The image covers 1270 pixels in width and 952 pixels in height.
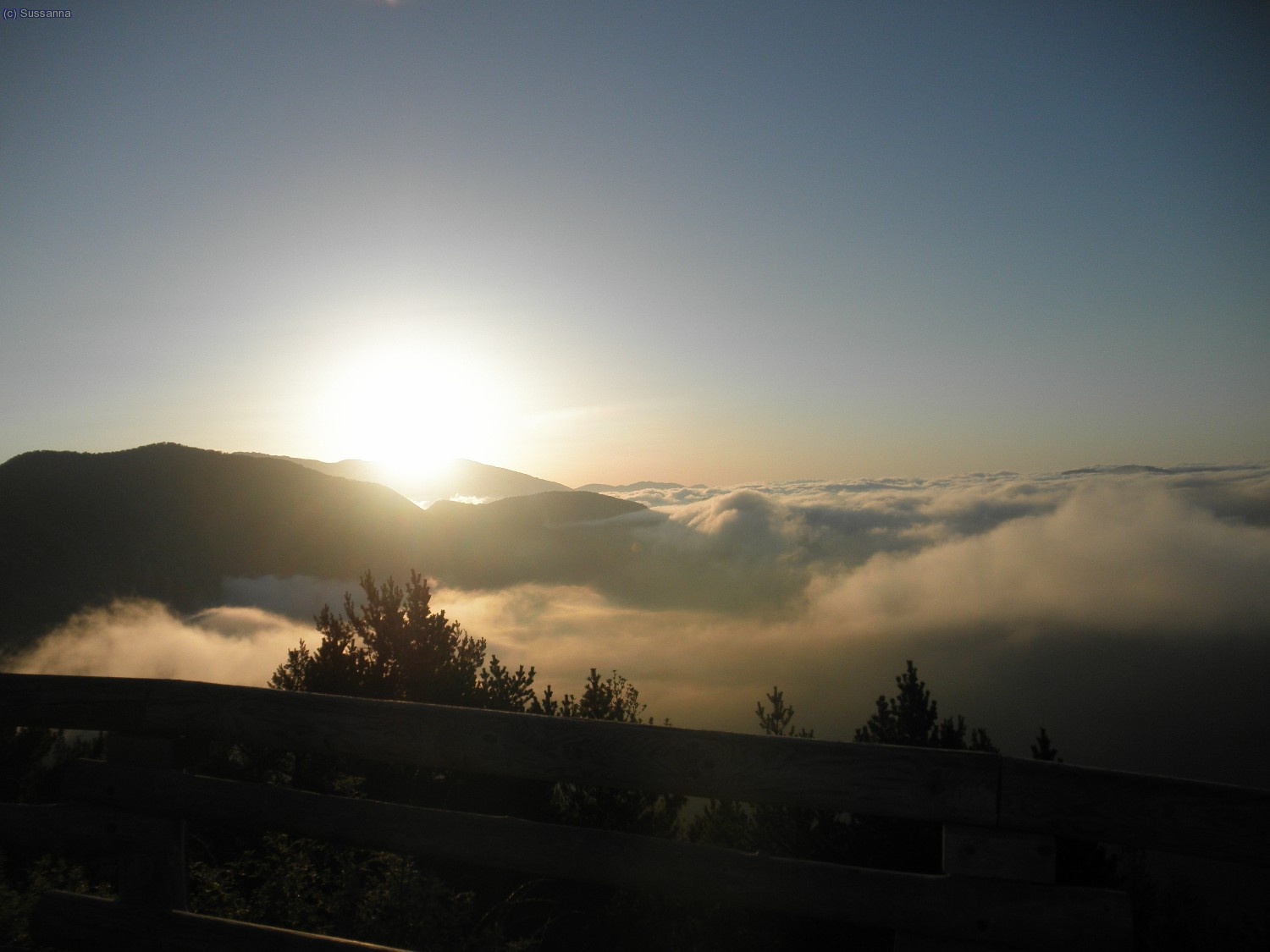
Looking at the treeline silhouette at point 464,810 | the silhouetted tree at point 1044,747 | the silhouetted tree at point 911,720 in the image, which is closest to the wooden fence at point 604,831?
the treeline silhouette at point 464,810

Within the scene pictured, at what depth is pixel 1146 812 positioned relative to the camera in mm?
2473

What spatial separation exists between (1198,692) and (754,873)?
226516 millimetres

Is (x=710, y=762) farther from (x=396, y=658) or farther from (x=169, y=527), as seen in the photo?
(x=169, y=527)

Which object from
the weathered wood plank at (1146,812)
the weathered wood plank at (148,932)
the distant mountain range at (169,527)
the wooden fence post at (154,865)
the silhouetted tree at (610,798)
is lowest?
the silhouetted tree at (610,798)

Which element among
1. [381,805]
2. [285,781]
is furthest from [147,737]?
[285,781]

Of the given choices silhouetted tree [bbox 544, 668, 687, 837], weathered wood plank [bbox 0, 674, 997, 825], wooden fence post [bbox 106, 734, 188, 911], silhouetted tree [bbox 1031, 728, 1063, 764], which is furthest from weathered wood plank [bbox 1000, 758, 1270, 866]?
silhouetted tree [bbox 1031, 728, 1063, 764]

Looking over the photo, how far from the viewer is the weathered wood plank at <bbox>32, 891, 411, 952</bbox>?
3.26 meters

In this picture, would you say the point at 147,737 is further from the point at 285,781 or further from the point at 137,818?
the point at 285,781

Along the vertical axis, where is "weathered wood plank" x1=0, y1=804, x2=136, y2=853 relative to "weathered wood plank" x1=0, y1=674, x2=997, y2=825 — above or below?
below

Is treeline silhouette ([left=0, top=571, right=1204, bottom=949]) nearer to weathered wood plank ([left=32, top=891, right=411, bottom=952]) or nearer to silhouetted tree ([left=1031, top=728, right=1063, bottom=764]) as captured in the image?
silhouetted tree ([left=1031, top=728, right=1063, bottom=764])

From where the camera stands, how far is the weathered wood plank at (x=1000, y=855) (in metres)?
2.56

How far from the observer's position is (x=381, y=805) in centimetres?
333

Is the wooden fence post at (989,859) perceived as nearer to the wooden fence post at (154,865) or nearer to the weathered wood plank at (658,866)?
the weathered wood plank at (658,866)

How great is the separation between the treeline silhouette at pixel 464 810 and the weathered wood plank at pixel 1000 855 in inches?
55.5
